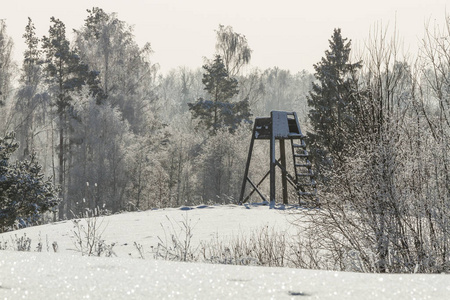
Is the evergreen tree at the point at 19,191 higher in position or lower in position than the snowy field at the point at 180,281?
higher

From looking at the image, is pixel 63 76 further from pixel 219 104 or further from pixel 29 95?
pixel 219 104

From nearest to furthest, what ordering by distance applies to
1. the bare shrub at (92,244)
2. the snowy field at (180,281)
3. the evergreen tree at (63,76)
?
1. the snowy field at (180,281)
2. the bare shrub at (92,244)
3. the evergreen tree at (63,76)

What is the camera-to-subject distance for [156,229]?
11.2 meters

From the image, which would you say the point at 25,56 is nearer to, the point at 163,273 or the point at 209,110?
the point at 209,110

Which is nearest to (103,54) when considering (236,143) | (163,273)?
(236,143)

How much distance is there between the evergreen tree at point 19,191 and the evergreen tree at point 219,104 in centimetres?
2064

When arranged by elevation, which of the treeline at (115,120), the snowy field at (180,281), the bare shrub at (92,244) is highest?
the treeline at (115,120)

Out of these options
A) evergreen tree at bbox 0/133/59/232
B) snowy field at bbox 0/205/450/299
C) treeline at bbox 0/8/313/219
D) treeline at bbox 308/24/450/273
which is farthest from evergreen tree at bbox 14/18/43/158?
snowy field at bbox 0/205/450/299

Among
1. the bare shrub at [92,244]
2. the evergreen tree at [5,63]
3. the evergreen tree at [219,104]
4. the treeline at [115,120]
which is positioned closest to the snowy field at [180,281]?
the bare shrub at [92,244]

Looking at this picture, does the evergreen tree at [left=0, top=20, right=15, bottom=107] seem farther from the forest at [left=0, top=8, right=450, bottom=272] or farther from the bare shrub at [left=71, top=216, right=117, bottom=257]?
the bare shrub at [left=71, top=216, right=117, bottom=257]

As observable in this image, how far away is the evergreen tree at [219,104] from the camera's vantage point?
38.2m

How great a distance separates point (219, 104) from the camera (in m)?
38.2

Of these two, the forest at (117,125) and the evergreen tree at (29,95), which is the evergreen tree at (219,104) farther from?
the evergreen tree at (29,95)

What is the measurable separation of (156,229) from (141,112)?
85.1 ft
